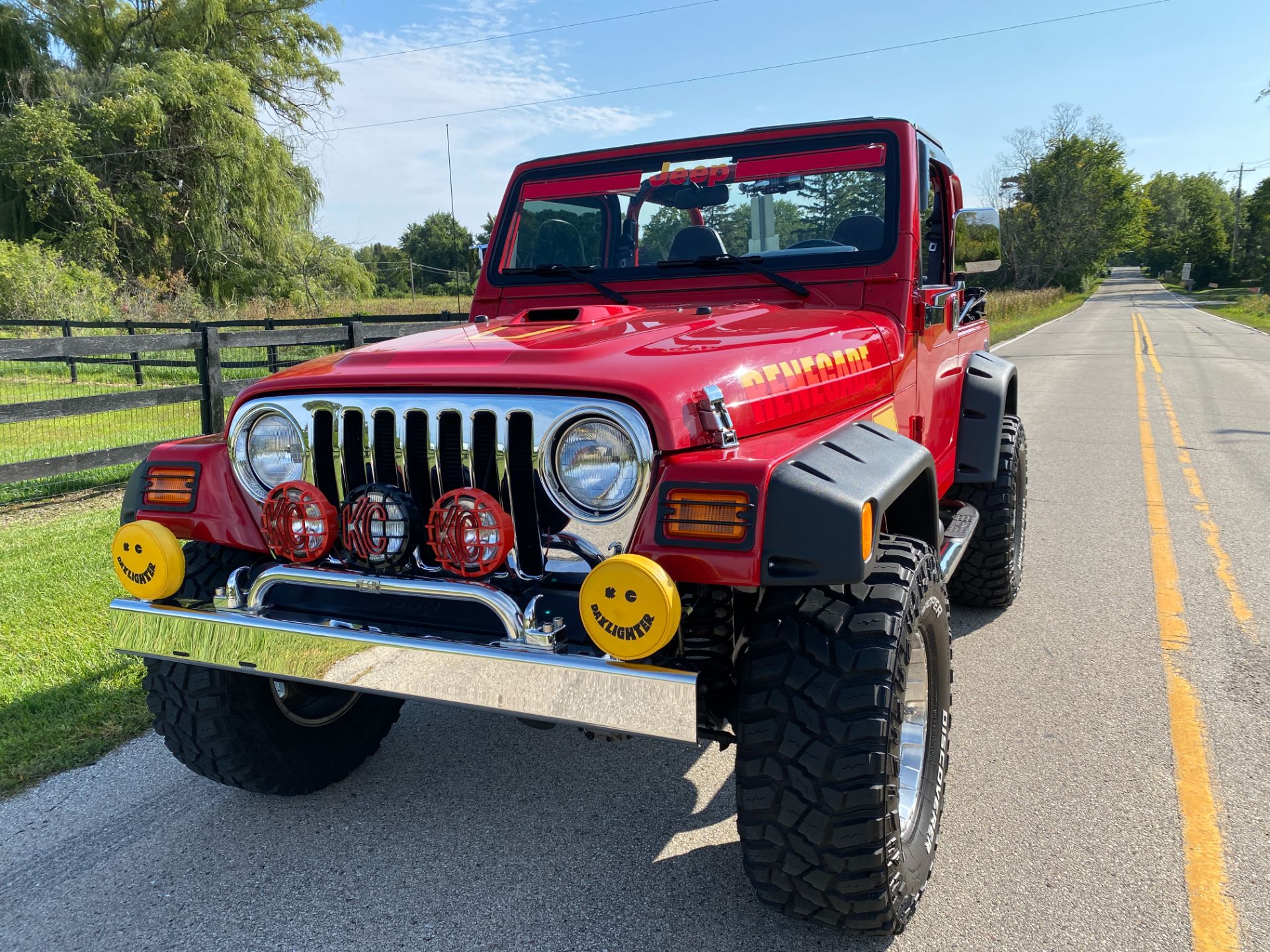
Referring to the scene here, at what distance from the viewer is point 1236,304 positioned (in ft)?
164

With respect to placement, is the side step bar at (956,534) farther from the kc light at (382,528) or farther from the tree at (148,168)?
the tree at (148,168)

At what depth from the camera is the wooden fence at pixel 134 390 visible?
709 centimetres

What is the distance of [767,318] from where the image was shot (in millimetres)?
2980

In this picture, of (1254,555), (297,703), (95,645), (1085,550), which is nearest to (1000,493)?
(1085,550)

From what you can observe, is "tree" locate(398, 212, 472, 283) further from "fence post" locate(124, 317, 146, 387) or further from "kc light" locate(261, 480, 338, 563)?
"kc light" locate(261, 480, 338, 563)

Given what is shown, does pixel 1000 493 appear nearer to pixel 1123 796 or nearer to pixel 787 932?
pixel 1123 796

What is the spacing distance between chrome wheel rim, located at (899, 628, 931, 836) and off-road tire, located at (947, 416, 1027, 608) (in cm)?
190

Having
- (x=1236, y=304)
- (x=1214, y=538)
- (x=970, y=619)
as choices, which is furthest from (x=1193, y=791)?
(x=1236, y=304)

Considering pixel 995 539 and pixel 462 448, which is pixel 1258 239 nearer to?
pixel 995 539

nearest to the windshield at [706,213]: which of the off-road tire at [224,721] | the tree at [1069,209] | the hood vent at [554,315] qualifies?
the hood vent at [554,315]

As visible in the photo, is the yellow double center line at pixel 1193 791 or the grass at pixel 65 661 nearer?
the yellow double center line at pixel 1193 791

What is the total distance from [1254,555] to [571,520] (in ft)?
16.5

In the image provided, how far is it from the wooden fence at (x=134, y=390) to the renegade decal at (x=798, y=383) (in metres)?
5.25

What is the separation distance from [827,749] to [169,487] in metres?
1.95
